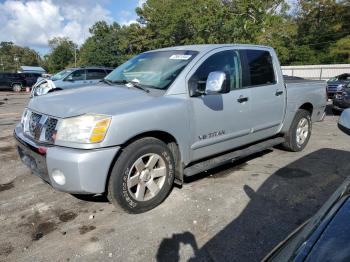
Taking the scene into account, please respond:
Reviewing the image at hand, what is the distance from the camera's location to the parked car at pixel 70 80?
1363cm

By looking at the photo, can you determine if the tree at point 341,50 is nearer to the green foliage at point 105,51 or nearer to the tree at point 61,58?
the green foliage at point 105,51

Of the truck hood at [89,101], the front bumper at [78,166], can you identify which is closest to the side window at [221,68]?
the truck hood at [89,101]

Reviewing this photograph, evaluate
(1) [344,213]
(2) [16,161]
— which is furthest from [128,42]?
(1) [344,213]

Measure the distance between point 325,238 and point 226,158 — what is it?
10.1 ft

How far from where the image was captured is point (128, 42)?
53.6m

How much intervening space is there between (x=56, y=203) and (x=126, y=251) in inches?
53.6

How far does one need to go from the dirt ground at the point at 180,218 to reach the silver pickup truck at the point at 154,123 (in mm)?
314

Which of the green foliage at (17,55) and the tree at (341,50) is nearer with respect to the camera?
the tree at (341,50)

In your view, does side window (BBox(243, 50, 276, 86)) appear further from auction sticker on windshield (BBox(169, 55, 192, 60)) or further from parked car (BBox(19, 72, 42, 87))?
parked car (BBox(19, 72, 42, 87))

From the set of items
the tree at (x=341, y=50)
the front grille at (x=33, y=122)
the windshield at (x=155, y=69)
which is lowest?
the front grille at (x=33, y=122)

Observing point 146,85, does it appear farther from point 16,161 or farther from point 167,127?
point 16,161

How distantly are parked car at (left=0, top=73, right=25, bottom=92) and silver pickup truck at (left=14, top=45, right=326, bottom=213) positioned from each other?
85.0ft

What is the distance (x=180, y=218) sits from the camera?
3.57 metres

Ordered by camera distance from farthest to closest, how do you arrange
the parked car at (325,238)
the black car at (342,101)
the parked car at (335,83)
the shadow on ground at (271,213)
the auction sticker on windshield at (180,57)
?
1. the parked car at (335,83)
2. the black car at (342,101)
3. the auction sticker on windshield at (180,57)
4. the shadow on ground at (271,213)
5. the parked car at (325,238)
